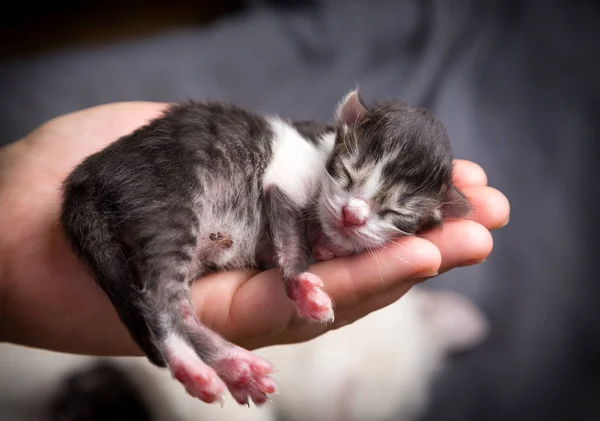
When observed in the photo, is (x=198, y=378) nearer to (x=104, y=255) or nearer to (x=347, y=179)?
(x=104, y=255)

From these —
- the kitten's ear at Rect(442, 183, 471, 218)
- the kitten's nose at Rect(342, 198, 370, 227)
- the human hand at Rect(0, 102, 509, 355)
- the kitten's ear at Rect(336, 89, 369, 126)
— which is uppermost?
the kitten's ear at Rect(336, 89, 369, 126)

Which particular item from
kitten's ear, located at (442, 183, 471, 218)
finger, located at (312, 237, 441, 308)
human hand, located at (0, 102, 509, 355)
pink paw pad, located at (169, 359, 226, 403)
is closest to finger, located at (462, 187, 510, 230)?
human hand, located at (0, 102, 509, 355)

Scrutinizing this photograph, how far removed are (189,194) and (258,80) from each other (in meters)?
1.65

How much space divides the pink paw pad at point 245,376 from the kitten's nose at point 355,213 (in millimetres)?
404

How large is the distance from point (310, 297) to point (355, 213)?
9.3 inches

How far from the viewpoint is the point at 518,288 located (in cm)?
260

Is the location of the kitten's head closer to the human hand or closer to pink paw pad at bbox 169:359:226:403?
the human hand

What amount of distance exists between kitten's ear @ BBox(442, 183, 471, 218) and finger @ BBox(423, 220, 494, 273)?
0.06 m

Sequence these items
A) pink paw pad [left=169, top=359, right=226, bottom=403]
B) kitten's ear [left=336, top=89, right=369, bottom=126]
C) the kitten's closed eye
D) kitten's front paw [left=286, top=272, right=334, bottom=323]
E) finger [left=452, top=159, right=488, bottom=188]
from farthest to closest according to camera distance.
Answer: finger [left=452, top=159, right=488, bottom=188] → kitten's ear [left=336, top=89, right=369, bottom=126] → the kitten's closed eye → kitten's front paw [left=286, top=272, right=334, bottom=323] → pink paw pad [left=169, top=359, right=226, bottom=403]

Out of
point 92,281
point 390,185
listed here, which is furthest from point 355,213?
point 92,281

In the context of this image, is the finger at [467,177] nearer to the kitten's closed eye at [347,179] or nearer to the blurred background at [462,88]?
the kitten's closed eye at [347,179]

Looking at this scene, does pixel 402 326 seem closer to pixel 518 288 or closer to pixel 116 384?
pixel 518 288

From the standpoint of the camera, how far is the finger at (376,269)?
1.45 metres

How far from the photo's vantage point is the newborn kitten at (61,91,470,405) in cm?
138
